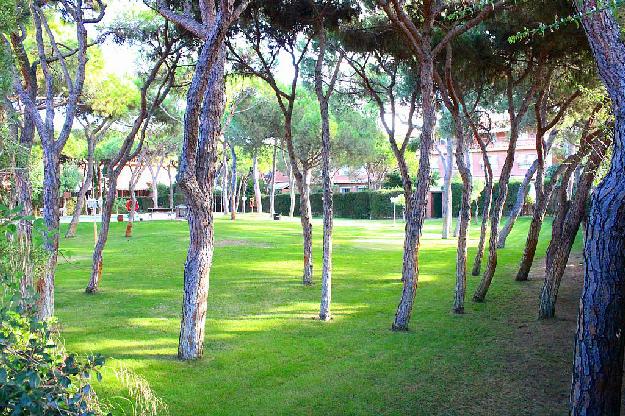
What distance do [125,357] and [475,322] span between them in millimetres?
5167

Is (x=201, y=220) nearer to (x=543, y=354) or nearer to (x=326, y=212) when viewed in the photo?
(x=326, y=212)

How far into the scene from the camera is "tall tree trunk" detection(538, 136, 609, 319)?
8156 millimetres

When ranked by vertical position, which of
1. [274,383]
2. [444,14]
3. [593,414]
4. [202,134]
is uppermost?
[444,14]

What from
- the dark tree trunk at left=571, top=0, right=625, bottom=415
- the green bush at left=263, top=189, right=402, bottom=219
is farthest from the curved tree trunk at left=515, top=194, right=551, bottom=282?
the green bush at left=263, top=189, right=402, bottom=219

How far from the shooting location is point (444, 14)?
1056 cm

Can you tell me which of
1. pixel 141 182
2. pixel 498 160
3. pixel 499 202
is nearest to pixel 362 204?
A: pixel 498 160

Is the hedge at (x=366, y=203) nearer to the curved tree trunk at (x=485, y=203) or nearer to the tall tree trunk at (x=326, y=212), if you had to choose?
the curved tree trunk at (x=485, y=203)

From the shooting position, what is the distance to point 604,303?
3850mm

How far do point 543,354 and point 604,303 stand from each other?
370 centimetres

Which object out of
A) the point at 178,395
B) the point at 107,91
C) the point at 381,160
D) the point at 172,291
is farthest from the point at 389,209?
the point at 178,395

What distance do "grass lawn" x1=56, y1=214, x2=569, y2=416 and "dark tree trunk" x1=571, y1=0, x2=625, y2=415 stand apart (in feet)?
5.66

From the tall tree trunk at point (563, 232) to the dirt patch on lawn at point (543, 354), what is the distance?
1.22 feet

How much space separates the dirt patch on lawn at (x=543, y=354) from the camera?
575cm

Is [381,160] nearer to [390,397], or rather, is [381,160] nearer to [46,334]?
[390,397]
